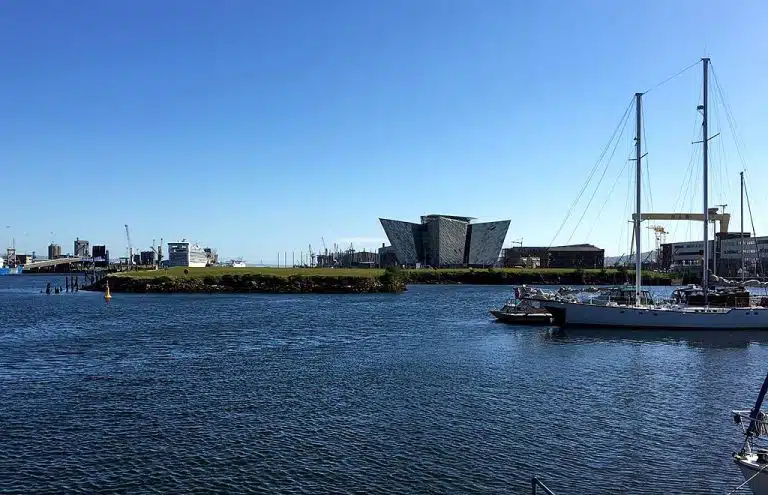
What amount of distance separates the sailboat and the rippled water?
4.36 metres

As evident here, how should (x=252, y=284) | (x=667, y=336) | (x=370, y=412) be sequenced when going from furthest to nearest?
(x=252, y=284)
(x=667, y=336)
(x=370, y=412)

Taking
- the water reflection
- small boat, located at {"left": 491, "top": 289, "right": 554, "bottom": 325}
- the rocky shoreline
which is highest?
the rocky shoreline

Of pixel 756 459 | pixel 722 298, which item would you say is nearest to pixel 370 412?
pixel 756 459

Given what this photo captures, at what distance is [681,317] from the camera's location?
5550 centimetres

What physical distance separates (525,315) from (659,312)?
44.1ft

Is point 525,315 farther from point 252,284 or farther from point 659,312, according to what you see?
point 252,284

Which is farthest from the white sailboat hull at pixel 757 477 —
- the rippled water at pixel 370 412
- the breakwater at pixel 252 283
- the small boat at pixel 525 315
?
the breakwater at pixel 252 283

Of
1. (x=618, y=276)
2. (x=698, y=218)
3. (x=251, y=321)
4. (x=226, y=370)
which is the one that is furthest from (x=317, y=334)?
(x=618, y=276)

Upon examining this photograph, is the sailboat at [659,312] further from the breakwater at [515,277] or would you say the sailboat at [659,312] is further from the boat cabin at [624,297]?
the breakwater at [515,277]

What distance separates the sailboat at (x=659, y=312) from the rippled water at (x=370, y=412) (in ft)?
14.3

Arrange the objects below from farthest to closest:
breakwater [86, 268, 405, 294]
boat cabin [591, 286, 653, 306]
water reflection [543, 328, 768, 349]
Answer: breakwater [86, 268, 405, 294] → boat cabin [591, 286, 653, 306] → water reflection [543, 328, 768, 349]

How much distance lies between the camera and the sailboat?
55.7 meters

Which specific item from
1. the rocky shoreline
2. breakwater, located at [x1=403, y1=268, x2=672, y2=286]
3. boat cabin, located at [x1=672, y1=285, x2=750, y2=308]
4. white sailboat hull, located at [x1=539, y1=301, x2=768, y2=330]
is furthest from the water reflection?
breakwater, located at [x1=403, y1=268, x2=672, y2=286]

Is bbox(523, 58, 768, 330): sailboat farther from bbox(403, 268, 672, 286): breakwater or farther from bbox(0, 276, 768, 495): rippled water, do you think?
bbox(403, 268, 672, 286): breakwater
